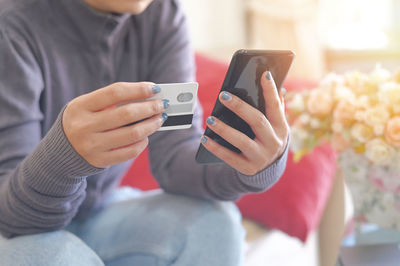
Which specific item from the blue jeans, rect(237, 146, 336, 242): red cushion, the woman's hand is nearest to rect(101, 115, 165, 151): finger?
the woman's hand

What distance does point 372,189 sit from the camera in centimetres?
97

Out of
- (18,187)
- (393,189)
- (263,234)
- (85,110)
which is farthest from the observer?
(263,234)

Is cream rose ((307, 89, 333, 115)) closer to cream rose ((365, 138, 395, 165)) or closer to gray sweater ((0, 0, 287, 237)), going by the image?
cream rose ((365, 138, 395, 165))

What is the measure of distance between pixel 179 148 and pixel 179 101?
0.32 meters

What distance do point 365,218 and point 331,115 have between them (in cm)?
23

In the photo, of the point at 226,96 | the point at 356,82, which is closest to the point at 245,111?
the point at 226,96

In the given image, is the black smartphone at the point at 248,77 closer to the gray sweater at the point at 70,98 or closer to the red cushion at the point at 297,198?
the gray sweater at the point at 70,98

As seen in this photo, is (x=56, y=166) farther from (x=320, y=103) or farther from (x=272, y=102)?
(x=320, y=103)

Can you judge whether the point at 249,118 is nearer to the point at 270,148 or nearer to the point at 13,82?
the point at 270,148

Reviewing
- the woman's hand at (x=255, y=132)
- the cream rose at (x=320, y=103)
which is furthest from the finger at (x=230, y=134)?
the cream rose at (x=320, y=103)

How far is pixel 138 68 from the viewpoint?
1.01 m

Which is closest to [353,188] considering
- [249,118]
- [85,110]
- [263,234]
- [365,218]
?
[365,218]

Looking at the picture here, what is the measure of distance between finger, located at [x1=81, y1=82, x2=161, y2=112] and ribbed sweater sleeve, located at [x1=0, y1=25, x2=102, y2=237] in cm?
7

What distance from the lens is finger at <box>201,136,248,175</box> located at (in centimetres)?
72
